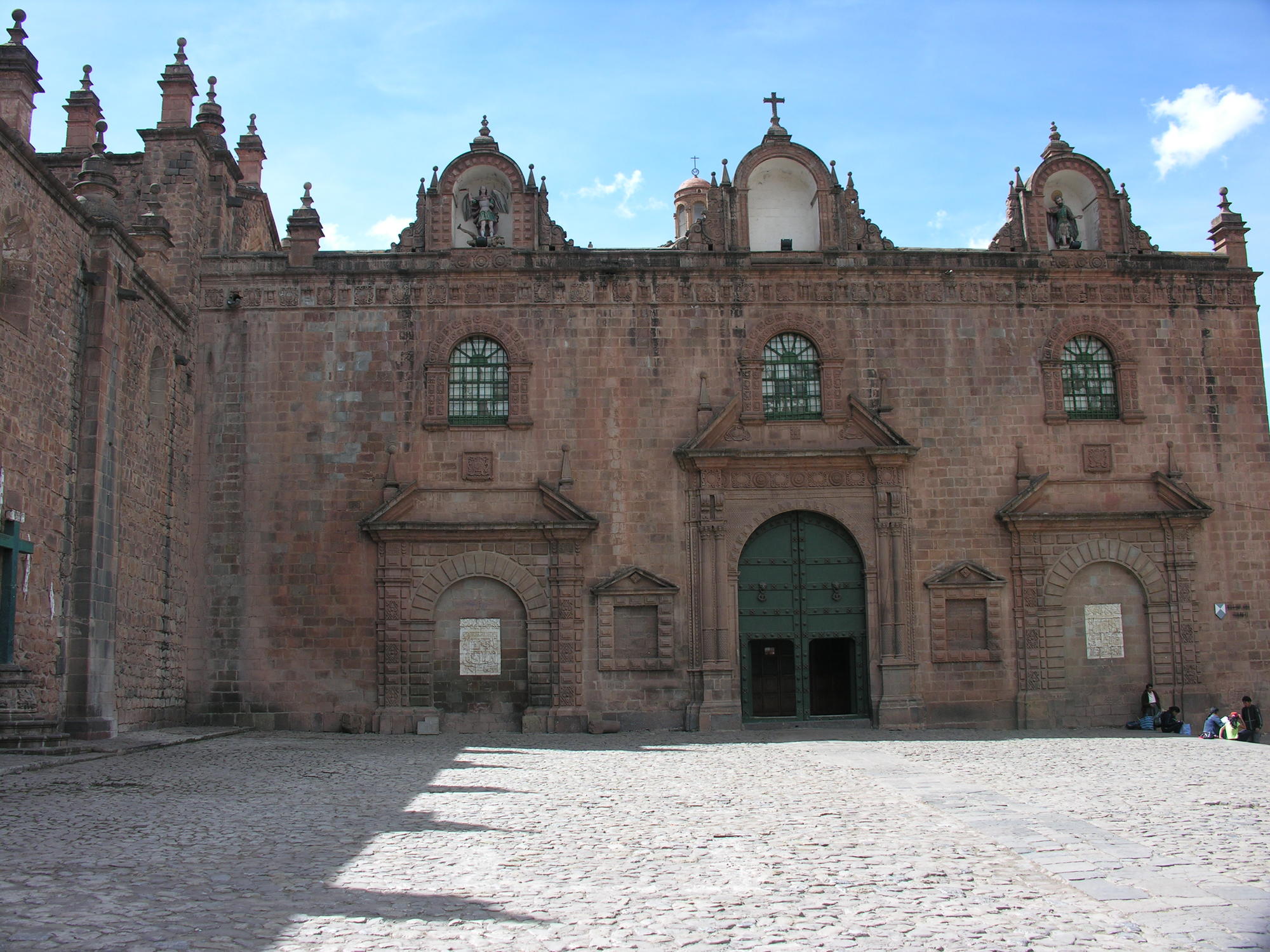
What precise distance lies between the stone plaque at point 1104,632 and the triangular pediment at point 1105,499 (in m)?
1.71

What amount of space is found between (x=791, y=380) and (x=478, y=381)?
584 cm

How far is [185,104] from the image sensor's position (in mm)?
21578

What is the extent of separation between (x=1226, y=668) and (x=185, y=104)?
21.6 metres

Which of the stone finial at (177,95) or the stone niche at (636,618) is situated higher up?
the stone finial at (177,95)

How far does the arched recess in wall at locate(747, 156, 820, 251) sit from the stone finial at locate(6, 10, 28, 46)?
12.6 meters

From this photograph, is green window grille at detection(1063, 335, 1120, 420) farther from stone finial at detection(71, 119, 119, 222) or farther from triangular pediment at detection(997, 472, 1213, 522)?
stone finial at detection(71, 119, 119, 222)

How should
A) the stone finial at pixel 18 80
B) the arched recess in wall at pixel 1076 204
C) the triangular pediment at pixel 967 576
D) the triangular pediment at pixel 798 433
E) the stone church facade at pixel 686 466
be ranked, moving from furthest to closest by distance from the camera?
1. the arched recess in wall at pixel 1076 204
2. the triangular pediment at pixel 798 433
3. the triangular pediment at pixel 967 576
4. the stone church facade at pixel 686 466
5. the stone finial at pixel 18 80

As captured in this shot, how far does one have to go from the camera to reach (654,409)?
21.5m

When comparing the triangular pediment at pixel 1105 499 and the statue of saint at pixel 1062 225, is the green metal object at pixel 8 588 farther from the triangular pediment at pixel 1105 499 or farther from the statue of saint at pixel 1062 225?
the statue of saint at pixel 1062 225

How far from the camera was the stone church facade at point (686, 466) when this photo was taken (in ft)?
67.6

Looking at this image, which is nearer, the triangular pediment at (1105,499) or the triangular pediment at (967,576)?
the triangular pediment at (967,576)

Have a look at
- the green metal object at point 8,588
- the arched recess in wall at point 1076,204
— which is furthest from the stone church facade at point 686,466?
the green metal object at point 8,588

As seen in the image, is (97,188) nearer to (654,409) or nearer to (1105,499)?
(654,409)

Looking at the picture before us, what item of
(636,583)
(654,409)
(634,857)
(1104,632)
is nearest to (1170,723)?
(1104,632)
